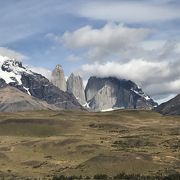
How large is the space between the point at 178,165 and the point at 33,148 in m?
49.2

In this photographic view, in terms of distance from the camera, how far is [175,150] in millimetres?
132750

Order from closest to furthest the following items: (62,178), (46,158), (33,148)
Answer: (62,178)
(46,158)
(33,148)

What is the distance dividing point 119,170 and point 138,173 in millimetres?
4942

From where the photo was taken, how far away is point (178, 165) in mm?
108250

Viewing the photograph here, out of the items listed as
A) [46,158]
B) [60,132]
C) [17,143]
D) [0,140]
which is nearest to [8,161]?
[46,158]

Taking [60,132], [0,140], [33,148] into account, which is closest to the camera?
[33,148]

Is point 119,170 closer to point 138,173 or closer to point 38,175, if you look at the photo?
point 138,173

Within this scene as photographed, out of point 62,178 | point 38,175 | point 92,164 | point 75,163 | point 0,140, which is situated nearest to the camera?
point 62,178

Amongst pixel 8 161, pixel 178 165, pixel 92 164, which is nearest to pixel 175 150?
pixel 178 165

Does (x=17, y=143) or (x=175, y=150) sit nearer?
(x=175, y=150)

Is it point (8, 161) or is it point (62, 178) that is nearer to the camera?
point (62, 178)

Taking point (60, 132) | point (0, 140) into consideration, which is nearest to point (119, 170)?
point (0, 140)

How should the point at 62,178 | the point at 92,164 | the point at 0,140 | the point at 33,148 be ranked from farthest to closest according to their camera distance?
the point at 0,140 → the point at 33,148 → the point at 92,164 → the point at 62,178

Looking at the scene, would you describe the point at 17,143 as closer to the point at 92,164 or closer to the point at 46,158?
the point at 46,158
